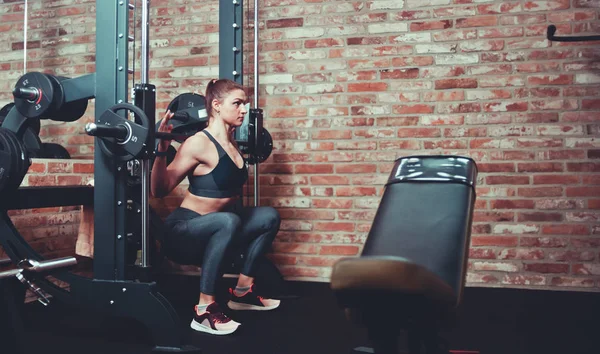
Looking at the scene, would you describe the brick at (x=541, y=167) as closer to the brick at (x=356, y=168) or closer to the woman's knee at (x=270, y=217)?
the brick at (x=356, y=168)

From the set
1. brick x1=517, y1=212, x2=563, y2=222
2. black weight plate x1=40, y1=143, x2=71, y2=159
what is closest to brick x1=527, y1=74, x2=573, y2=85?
brick x1=517, y1=212, x2=563, y2=222

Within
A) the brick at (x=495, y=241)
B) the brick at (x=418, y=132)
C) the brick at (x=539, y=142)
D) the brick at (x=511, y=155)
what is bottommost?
the brick at (x=495, y=241)

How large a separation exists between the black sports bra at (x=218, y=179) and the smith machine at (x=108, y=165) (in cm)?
38

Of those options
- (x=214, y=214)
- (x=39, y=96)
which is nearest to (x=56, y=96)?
(x=39, y=96)

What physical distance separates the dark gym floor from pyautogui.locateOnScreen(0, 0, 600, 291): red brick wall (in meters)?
0.39

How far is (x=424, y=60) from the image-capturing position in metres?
3.56

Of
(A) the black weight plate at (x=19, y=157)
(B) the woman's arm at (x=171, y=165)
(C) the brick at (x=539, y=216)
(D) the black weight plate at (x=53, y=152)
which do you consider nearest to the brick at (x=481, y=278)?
(C) the brick at (x=539, y=216)

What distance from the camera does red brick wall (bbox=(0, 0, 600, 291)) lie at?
11.0ft

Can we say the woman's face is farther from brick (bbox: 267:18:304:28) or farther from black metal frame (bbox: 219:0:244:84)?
brick (bbox: 267:18:304:28)

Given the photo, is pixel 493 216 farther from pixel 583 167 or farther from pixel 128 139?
pixel 128 139

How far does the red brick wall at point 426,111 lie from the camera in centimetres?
336

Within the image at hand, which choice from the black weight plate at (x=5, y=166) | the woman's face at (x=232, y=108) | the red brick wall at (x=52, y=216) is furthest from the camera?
the red brick wall at (x=52, y=216)

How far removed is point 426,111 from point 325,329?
162 cm

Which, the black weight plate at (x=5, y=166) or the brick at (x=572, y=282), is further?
the brick at (x=572, y=282)
